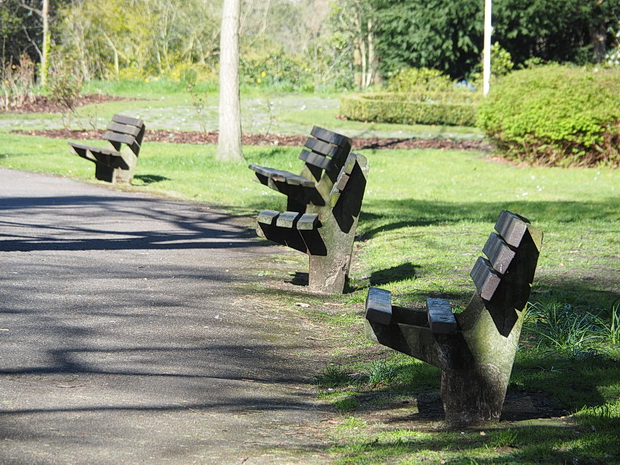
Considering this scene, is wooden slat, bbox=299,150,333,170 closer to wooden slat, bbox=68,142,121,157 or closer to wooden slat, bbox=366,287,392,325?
wooden slat, bbox=366,287,392,325

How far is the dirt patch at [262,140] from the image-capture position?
757 inches

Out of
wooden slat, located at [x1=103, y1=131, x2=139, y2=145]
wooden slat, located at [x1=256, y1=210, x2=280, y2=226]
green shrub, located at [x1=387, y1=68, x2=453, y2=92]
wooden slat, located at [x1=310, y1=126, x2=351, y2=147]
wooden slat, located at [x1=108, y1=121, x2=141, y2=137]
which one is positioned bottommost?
wooden slat, located at [x1=256, y1=210, x2=280, y2=226]

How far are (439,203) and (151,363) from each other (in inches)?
308

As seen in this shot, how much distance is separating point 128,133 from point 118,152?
288 mm

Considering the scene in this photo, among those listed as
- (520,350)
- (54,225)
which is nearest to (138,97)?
(54,225)

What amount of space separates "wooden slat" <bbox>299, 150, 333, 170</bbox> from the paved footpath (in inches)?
38.4

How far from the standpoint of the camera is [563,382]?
404 centimetres

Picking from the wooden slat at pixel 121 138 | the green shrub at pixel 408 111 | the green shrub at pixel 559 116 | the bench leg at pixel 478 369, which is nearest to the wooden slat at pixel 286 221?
the bench leg at pixel 478 369

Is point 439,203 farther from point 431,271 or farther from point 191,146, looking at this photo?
point 191,146

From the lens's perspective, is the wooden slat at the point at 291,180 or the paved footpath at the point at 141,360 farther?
the wooden slat at the point at 291,180

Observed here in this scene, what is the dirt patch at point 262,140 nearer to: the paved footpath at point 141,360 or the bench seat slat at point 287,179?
the paved footpath at point 141,360

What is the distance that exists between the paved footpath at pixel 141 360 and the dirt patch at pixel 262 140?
1148cm

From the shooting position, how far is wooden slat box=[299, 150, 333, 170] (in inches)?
273

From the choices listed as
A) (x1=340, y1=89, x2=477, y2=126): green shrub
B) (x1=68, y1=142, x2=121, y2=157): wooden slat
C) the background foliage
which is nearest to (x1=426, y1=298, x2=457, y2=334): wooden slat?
(x1=68, y1=142, x2=121, y2=157): wooden slat
